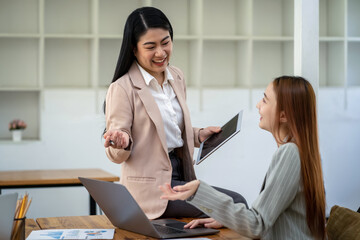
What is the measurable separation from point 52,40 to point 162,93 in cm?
281

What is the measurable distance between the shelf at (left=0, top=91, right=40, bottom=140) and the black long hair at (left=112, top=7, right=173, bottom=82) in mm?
2727

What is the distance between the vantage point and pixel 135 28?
2.28 metres

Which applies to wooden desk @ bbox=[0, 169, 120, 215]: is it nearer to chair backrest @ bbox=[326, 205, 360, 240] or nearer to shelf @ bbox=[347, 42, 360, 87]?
chair backrest @ bbox=[326, 205, 360, 240]

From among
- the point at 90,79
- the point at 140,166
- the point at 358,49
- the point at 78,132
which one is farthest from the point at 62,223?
the point at 358,49

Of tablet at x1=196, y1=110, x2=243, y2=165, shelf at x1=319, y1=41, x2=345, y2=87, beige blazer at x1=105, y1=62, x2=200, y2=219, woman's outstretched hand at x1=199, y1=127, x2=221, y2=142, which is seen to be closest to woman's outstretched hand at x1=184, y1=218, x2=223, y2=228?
tablet at x1=196, y1=110, x2=243, y2=165

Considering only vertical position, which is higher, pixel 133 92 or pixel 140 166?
pixel 133 92

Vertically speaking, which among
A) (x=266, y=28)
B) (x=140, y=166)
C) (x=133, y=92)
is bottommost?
→ (x=140, y=166)

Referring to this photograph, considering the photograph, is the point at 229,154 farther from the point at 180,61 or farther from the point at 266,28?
the point at 266,28

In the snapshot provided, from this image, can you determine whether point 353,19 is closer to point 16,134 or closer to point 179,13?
point 179,13

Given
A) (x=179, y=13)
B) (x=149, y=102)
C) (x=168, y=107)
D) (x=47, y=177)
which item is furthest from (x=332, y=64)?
(x=149, y=102)

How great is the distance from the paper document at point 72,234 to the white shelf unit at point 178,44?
3.10 m

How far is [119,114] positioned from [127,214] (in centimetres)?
63

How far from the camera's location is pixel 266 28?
5332 millimetres

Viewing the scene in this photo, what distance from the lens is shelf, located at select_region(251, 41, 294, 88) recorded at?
532 centimetres
